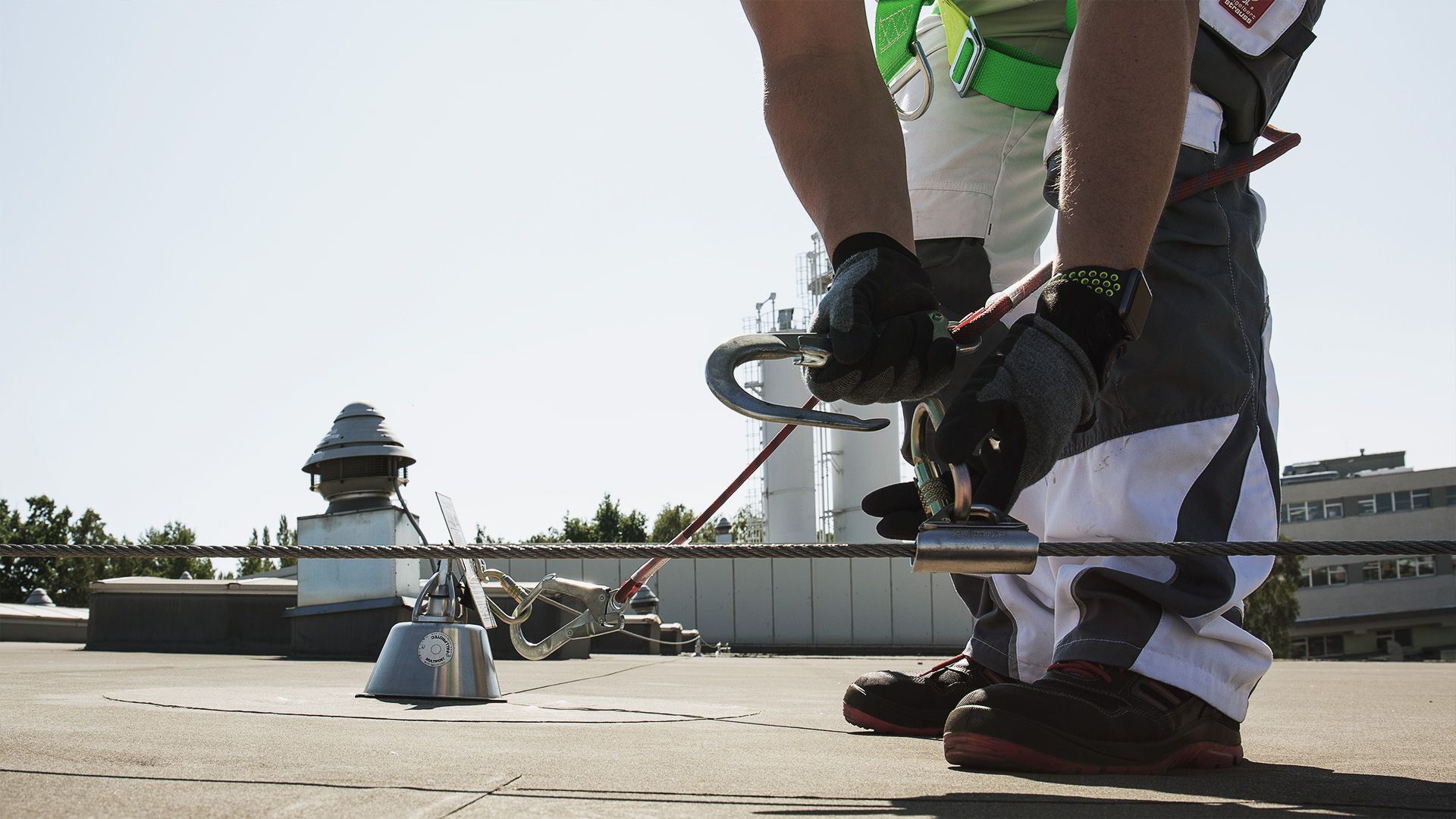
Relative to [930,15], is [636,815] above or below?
below

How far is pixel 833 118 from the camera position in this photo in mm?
1564

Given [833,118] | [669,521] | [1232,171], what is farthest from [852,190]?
[669,521]

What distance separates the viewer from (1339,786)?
126 cm

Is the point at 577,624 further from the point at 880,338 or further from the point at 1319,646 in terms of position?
the point at 1319,646

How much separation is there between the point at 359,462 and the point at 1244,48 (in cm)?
562

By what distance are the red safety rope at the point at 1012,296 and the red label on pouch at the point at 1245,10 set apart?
0.63 ft

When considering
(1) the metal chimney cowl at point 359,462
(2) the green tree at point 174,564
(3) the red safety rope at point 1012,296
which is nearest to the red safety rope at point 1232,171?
(3) the red safety rope at point 1012,296

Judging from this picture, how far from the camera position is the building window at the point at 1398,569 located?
140 ft

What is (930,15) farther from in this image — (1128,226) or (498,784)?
(498,784)

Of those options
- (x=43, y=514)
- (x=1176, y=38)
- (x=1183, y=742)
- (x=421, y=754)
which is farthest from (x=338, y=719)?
(x=43, y=514)

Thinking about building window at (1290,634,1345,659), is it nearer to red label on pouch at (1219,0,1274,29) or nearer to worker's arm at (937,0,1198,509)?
red label on pouch at (1219,0,1274,29)

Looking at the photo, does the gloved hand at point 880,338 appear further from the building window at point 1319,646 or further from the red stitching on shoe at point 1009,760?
the building window at point 1319,646

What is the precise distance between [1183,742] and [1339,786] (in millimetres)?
262

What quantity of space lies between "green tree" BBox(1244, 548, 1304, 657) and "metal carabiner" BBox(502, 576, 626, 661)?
31383mm
